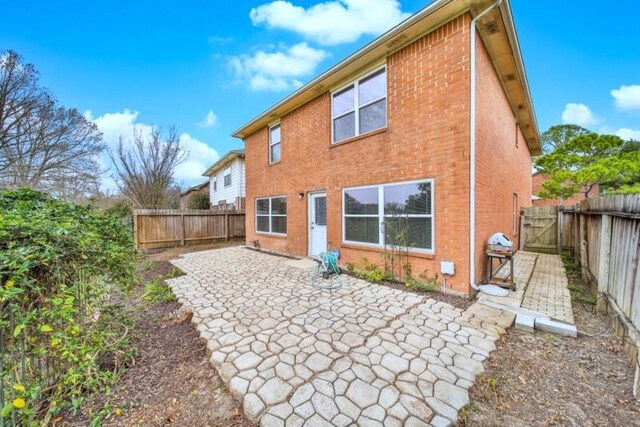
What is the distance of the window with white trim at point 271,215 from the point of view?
9.29 m

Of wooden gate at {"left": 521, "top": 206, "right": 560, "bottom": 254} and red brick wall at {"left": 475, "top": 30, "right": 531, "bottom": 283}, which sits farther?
wooden gate at {"left": 521, "top": 206, "right": 560, "bottom": 254}

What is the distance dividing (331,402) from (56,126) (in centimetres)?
1823

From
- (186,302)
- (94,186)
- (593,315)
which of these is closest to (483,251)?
(593,315)

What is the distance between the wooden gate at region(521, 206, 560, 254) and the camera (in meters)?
9.59

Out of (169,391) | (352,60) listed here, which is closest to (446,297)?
(169,391)

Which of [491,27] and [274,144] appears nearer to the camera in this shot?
[491,27]

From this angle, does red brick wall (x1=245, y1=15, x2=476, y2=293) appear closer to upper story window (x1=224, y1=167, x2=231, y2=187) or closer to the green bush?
the green bush

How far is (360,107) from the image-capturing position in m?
6.44

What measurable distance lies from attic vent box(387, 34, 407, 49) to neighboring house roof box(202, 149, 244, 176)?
11.6 metres

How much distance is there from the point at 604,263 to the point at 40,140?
20702 millimetres

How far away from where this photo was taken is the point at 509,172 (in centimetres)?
789

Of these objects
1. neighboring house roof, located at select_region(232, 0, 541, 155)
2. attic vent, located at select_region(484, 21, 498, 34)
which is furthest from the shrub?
attic vent, located at select_region(484, 21, 498, 34)

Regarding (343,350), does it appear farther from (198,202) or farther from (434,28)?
(198,202)

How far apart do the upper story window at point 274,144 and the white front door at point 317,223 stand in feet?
8.77
